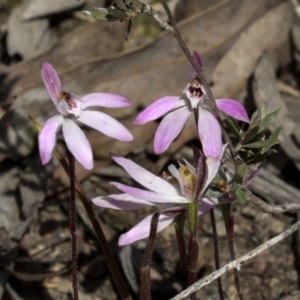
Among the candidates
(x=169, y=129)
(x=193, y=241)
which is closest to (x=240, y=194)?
(x=193, y=241)


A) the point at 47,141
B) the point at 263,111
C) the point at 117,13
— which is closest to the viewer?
the point at 117,13

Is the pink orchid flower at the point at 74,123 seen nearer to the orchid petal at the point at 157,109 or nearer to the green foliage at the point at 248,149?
the orchid petal at the point at 157,109

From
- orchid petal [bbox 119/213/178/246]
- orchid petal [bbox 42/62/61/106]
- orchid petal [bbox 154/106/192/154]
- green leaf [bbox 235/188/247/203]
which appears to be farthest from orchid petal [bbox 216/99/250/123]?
orchid petal [bbox 42/62/61/106]

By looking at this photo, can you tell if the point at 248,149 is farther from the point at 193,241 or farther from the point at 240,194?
the point at 193,241

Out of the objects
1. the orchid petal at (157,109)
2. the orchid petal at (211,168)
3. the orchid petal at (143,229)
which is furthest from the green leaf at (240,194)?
the orchid petal at (157,109)

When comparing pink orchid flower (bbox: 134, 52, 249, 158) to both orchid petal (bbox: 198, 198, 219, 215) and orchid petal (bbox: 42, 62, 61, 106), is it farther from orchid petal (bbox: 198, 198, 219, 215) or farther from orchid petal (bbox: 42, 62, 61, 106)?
orchid petal (bbox: 42, 62, 61, 106)
